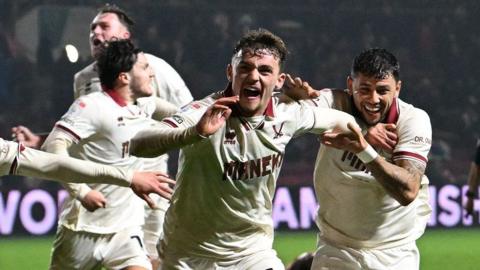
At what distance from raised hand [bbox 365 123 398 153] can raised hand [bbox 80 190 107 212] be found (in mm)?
1717

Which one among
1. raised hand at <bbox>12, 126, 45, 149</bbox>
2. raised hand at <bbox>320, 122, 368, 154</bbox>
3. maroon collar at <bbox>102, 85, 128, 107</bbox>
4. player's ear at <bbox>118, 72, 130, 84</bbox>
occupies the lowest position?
raised hand at <bbox>320, 122, 368, 154</bbox>

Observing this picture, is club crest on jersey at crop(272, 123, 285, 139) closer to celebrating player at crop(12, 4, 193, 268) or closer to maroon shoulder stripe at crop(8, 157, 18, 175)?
maroon shoulder stripe at crop(8, 157, 18, 175)

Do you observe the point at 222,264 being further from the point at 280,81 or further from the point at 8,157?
the point at 8,157

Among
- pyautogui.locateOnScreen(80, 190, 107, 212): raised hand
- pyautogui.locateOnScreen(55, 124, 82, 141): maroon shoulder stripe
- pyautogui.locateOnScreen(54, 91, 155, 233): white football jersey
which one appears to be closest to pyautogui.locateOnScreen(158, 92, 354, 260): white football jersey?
pyautogui.locateOnScreen(80, 190, 107, 212): raised hand

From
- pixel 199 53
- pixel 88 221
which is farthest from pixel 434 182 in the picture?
pixel 88 221

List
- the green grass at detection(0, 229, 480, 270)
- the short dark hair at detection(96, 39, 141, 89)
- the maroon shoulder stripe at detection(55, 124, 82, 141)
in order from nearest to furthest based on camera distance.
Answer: the maroon shoulder stripe at detection(55, 124, 82, 141) < the short dark hair at detection(96, 39, 141, 89) < the green grass at detection(0, 229, 480, 270)

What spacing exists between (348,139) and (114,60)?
7.88 feet

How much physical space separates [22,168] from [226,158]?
972 mm

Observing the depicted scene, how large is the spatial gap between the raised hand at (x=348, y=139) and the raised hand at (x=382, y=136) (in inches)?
14.6

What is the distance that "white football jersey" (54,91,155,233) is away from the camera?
26.3 feet

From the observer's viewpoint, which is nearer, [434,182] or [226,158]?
[226,158]

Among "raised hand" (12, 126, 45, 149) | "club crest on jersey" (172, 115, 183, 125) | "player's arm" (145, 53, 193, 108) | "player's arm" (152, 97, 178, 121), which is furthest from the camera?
"player's arm" (145, 53, 193, 108)

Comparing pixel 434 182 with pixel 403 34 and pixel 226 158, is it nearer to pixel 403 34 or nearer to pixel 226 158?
pixel 403 34

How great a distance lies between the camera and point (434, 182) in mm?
13633
